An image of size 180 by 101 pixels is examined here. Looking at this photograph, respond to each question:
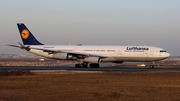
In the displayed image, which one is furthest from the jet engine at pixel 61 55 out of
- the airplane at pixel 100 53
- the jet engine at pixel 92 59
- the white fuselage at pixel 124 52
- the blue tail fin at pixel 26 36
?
the blue tail fin at pixel 26 36

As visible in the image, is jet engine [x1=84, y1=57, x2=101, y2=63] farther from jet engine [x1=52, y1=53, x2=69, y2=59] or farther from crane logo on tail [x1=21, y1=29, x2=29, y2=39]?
crane logo on tail [x1=21, y1=29, x2=29, y2=39]

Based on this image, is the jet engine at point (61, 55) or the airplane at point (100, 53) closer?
the airplane at point (100, 53)

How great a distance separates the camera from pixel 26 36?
62.7 m

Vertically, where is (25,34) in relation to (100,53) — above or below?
above

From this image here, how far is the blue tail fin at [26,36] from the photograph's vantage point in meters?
62.4

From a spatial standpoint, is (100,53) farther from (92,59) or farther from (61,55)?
(61,55)

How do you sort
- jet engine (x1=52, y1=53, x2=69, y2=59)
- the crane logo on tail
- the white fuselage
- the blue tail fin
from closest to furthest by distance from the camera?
the white fuselage, jet engine (x1=52, y1=53, x2=69, y2=59), the blue tail fin, the crane logo on tail

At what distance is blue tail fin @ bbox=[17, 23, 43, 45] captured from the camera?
62.4 meters

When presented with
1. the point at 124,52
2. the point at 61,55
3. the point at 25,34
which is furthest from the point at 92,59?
the point at 25,34

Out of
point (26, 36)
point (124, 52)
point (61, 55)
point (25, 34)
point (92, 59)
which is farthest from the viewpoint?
point (25, 34)

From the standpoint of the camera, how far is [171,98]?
17.0 metres

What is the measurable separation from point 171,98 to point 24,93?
7466 mm

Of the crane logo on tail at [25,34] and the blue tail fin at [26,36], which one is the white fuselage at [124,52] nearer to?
the blue tail fin at [26,36]

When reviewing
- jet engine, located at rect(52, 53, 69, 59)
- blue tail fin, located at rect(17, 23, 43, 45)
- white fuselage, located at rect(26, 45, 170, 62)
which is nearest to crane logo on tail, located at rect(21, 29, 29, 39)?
blue tail fin, located at rect(17, 23, 43, 45)
